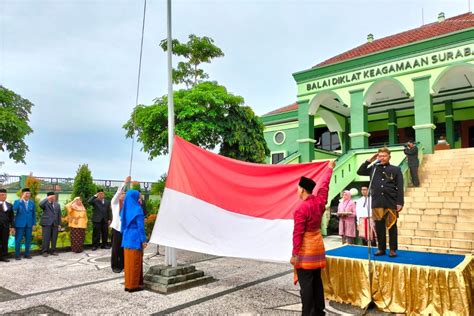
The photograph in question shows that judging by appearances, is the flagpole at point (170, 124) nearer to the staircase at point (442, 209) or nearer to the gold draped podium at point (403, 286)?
the gold draped podium at point (403, 286)

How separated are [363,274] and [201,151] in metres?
3.13


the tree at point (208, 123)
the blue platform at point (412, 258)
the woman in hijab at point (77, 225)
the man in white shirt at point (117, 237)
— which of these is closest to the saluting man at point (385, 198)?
the blue platform at point (412, 258)

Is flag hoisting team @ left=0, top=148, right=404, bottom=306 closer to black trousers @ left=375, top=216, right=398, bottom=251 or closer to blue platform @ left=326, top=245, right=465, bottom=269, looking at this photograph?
black trousers @ left=375, top=216, right=398, bottom=251

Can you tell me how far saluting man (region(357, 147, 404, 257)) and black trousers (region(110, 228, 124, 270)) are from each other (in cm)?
493

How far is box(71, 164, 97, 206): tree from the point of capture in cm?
1324

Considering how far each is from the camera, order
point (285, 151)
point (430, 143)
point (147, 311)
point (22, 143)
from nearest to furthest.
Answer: point (147, 311) < point (430, 143) < point (285, 151) < point (22, 143)

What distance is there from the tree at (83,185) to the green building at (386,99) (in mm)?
8940

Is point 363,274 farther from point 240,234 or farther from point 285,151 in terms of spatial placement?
point 285,151

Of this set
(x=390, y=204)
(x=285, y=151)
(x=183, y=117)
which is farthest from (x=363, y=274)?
(x=285, y=151)

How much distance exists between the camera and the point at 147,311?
4473 mm

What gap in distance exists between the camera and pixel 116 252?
22.8ft

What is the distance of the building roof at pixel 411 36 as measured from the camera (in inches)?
604

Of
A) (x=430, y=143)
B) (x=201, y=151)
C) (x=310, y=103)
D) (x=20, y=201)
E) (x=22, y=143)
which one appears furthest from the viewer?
(x=22, y=143)

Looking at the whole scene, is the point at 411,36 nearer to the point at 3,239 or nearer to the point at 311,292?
the point at 311,292
